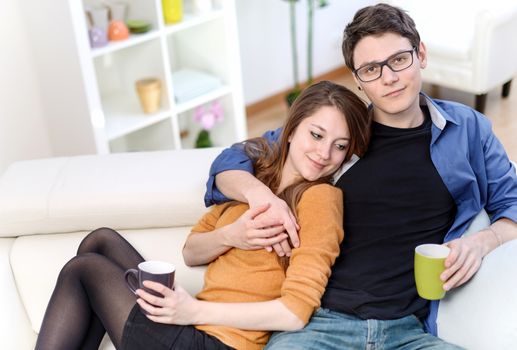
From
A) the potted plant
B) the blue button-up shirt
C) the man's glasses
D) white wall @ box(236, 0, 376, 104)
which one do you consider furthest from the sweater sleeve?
white wall @ box(236, 0, 376, 104)

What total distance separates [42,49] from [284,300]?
1872 mm

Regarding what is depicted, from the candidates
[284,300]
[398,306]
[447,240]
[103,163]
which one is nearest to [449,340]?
[398,306]

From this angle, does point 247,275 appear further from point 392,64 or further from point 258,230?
point 392,64

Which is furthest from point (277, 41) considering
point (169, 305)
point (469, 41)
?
point (169, 305)

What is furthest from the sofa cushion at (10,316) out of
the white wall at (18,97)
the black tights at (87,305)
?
the white wall at (18,97)

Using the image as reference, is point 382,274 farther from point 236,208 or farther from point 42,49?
point 42,49

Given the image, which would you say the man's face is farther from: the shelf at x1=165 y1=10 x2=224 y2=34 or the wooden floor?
the wooden floor

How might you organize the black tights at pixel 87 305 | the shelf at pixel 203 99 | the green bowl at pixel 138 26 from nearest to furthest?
the black tights at pixel 87 305
the green bowl at pixel 138 26
the shelf at pixel 203 99

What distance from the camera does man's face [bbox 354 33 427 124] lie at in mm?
1679

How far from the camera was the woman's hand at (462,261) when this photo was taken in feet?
5.06

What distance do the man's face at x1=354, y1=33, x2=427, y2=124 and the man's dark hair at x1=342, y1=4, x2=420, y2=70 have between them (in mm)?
12

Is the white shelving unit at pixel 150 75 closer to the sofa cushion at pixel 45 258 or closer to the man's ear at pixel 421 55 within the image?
the sofa cushion at pixel 45 258

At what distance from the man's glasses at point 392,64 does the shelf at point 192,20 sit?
1.62 meters

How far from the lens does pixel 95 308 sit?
5.71ft
